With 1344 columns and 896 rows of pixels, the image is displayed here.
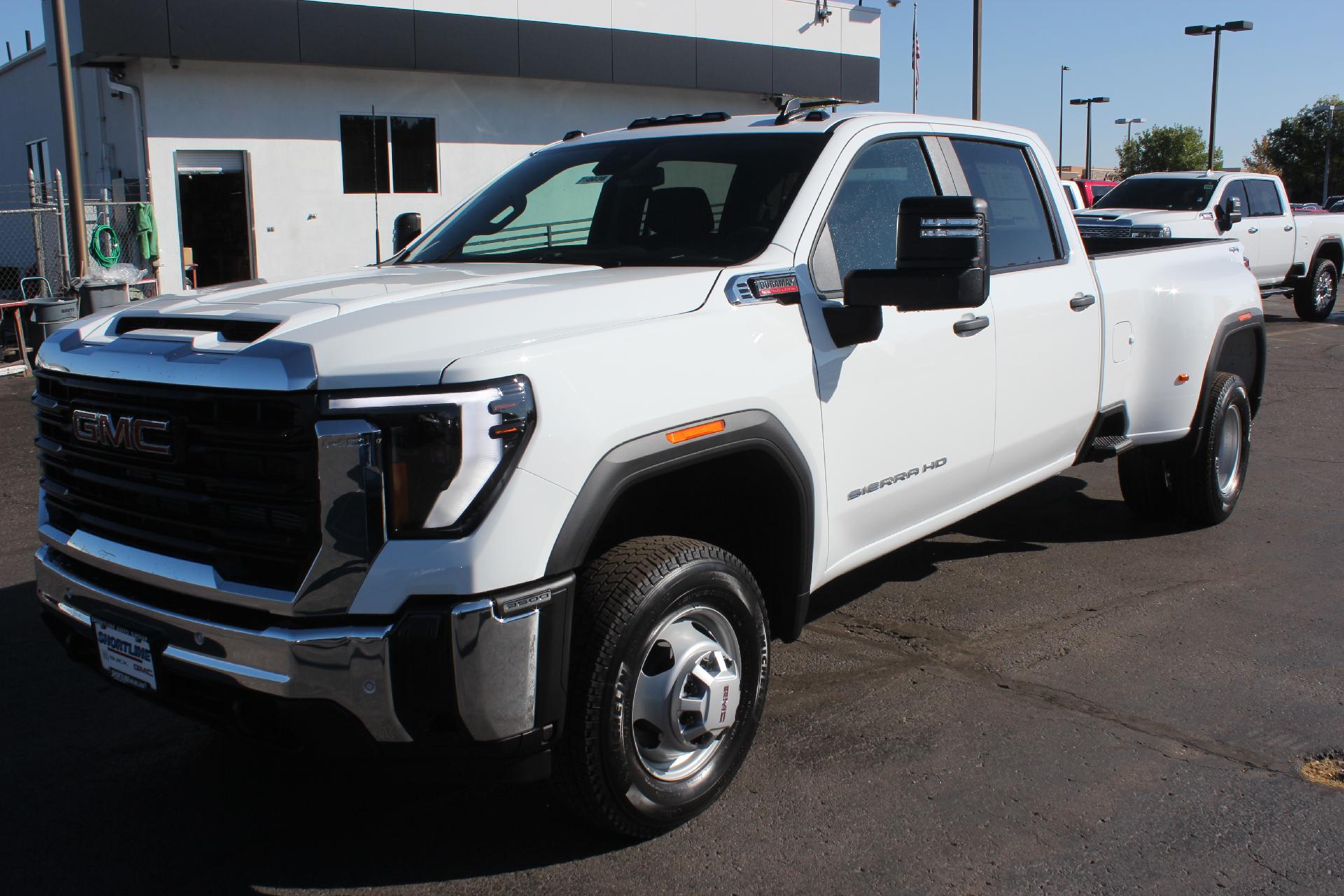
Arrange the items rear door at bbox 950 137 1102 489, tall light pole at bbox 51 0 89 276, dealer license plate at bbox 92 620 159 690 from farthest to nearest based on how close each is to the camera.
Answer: tall light pole at bbox 51 0 89 276 < rear door at bbox 950 137 1102 489 < dealer license plate at bbox 92 620 159 690

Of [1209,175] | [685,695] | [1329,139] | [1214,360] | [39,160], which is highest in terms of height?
[1329,139]

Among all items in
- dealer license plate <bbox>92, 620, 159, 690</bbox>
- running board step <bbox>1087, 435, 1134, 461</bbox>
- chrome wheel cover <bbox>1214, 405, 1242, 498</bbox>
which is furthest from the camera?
chrome wheel cover <bbox>1214, 405, 1242, 498</bbox>

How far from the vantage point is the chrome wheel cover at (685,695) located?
320 centimetres

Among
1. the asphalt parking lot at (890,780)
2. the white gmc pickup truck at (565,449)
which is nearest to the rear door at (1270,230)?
the asphalt parking lot at (890,780)

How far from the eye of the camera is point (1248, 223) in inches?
689

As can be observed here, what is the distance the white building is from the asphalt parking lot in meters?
12.3

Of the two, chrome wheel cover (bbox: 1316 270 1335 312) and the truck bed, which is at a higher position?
the truck bed

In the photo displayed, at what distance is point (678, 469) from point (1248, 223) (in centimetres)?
1692

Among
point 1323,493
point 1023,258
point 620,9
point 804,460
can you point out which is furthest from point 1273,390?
point 620,9

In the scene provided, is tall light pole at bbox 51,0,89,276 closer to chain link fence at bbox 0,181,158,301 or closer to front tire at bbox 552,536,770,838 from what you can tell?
chain link fence at bbox 0,181,158,301

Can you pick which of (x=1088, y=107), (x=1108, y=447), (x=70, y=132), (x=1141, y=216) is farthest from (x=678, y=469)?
(x=1088, y=107)

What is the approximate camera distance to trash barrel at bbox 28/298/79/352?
1241 cm

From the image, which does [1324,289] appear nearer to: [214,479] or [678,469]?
[678,469]

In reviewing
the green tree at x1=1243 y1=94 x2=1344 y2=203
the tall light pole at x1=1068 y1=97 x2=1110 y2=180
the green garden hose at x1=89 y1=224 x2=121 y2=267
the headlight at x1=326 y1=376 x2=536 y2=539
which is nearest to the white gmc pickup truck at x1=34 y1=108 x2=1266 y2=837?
the headlight at x1=326 y1=376 x2=536 y2=539
